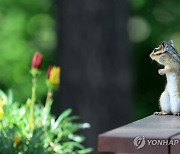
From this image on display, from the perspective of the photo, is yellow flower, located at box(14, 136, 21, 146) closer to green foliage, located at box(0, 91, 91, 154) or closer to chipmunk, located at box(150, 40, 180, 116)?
green foliage, located at box(0, 91, 91, 154)

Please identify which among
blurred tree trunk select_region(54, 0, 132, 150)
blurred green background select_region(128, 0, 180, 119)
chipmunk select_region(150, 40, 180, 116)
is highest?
blurred green background select_region(128, 0, 180, 119)

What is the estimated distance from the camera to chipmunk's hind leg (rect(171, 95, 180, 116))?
14.9 ft

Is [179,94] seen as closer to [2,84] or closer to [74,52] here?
→ [74,52]

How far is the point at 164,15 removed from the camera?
14234 mm

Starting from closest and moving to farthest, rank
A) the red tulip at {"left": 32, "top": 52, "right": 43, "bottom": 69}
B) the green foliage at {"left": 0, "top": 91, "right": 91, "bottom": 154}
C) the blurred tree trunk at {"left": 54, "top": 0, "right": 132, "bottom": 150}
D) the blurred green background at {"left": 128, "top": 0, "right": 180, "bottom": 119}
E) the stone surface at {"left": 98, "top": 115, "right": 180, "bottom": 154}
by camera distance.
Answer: the stone surface at {"left": 98, "top": 115, "right": 180, "bottom": 154} < the green foliage at {"left": 0, "top": 91, "right": 91, "bottom": 154} < the red tulip at {"left": 32, "top": 52, "right": 43, "bottom": 69} < the blurred tree trunk at {"left": 54, "top": 0, "right": 132, "bottom": 150} < the blurred green background at {"left": 128, "top": 0, "right": 180, "bottom": 119}

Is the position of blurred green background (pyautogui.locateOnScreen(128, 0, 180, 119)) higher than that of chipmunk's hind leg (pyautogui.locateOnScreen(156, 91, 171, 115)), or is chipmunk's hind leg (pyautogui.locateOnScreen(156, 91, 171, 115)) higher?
blurred green background (pyautogui.locateOnScreen(128, 0, 180, 119))

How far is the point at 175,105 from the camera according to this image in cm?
455

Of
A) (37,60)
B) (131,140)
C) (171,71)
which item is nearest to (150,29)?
(37,60)

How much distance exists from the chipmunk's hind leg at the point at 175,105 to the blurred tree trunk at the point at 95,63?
5840mm

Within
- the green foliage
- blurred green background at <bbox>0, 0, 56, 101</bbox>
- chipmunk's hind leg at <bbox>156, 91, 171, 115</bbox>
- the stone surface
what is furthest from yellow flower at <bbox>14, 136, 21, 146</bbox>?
blurred green background at <bbox>0, 0, 56, 101</bbox>

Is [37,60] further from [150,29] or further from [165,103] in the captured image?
[150,29]

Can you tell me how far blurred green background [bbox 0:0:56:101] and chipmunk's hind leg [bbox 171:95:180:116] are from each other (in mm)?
9996

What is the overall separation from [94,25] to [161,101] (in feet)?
19.4

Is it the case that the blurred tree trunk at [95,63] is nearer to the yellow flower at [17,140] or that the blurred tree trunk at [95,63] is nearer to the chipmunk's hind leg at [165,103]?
the yellow flower at [17,140]
